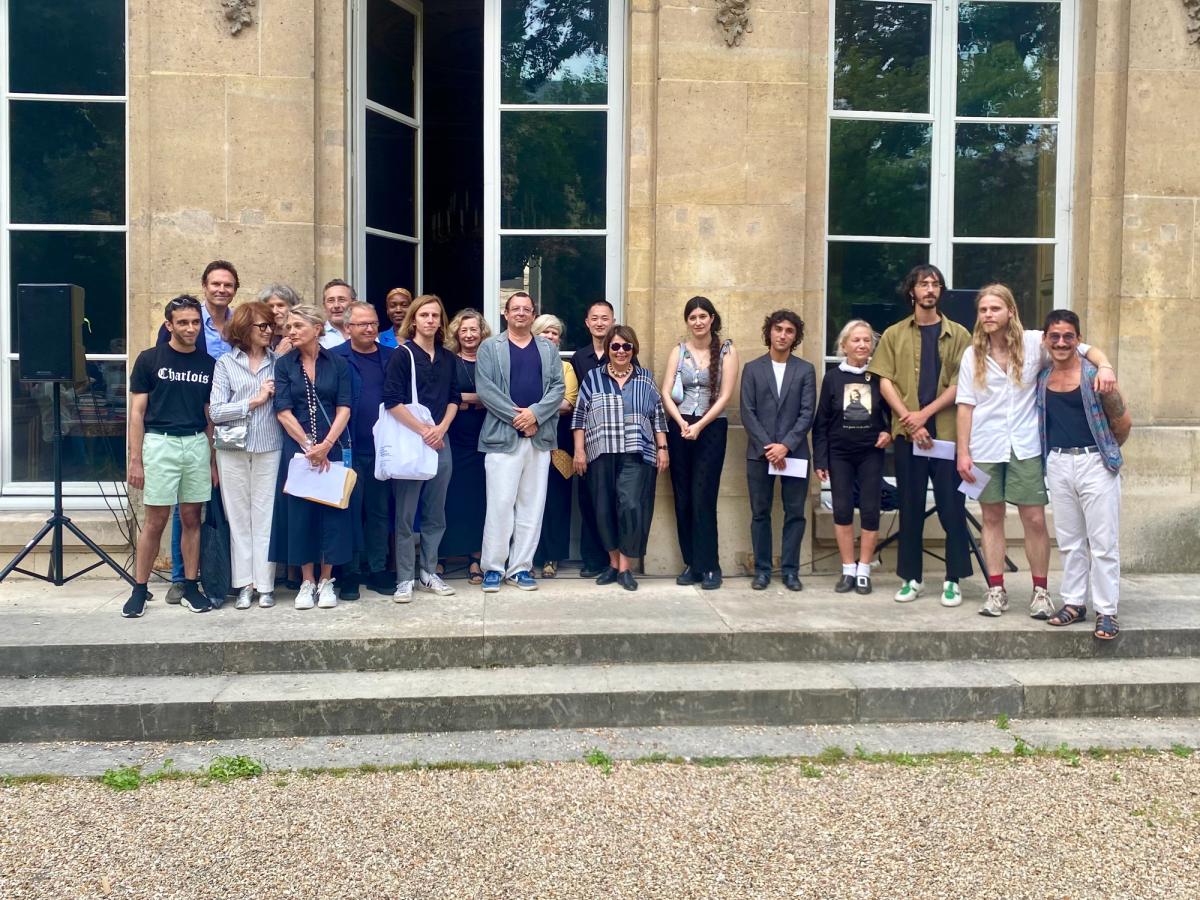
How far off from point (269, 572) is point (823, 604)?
3.27 meters

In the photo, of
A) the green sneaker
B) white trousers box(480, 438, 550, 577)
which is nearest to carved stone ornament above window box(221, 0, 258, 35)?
white trousers box(480, 438, 550, 577)

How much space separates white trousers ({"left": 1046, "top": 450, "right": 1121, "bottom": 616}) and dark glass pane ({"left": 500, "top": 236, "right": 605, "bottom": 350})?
334 cm

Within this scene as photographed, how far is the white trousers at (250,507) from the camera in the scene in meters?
6.11

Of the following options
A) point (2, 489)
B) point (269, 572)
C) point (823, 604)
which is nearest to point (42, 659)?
point (269, 572)

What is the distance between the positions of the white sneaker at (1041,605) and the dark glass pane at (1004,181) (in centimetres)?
294

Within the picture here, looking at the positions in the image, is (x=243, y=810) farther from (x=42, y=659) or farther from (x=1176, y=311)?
(x=1176, y=311)

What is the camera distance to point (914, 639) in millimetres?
5688

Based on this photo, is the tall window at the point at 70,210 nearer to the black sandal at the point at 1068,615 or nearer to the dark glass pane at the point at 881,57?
the dark glass pane at the point at 881,57

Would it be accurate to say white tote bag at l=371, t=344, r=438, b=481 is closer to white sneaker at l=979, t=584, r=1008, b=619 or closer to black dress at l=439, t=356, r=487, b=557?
black dress at l=439, t=356, r=487, b=557

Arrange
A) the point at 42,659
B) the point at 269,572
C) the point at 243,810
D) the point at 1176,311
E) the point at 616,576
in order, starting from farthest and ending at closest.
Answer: the point at 1176,311, the point at 616,576, the point at 269,572, the point at 42,659, the point at 243,810

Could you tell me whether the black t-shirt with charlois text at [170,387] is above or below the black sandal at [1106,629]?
above

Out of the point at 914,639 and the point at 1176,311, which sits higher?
the point at 1176,311

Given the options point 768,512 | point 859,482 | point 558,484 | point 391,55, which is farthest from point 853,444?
point 391,55

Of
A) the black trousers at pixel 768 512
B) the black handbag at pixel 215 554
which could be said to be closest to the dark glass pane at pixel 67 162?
the black handbag at pixel 215 554
